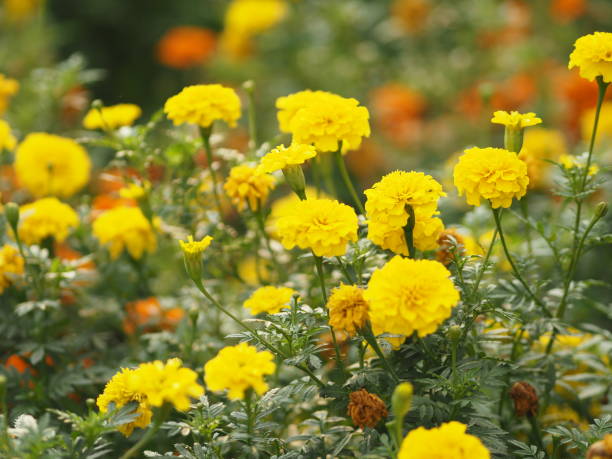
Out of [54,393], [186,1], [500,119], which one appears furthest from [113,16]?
[500,119]

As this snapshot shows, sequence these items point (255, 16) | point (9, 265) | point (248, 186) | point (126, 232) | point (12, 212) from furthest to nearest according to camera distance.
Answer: point (255, 16)
point (126, 232)
point (9, 265)
point (248, 186)
point (12, 212)

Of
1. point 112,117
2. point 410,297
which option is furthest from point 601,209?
point 112,117

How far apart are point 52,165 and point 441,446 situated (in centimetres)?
124

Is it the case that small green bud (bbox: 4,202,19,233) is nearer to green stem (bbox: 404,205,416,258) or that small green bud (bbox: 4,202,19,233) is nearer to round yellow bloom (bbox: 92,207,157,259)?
round yellow bloom (bbox: 92,207,157,259)

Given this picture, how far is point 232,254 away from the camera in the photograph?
161cm

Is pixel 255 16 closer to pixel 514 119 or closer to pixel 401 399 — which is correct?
pixel 514 119

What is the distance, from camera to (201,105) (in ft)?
4.59

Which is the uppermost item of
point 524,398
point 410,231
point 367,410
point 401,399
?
point 410,231

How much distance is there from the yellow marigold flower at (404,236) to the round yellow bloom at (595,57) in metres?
0.36

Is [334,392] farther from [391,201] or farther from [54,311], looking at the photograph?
[54,311]

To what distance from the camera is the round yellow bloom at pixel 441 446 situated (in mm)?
867

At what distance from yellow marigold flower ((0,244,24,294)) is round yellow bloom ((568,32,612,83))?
1.16 meters

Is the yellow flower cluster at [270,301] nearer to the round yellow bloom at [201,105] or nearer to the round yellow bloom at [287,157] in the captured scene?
the round yellow bloom at [287,157]

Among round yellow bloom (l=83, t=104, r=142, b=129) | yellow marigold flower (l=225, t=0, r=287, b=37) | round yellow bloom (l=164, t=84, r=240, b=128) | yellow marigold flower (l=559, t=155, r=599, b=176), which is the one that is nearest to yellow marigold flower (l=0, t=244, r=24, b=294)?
round yellow bloom (l=83, t=104, r=142, b=129)
